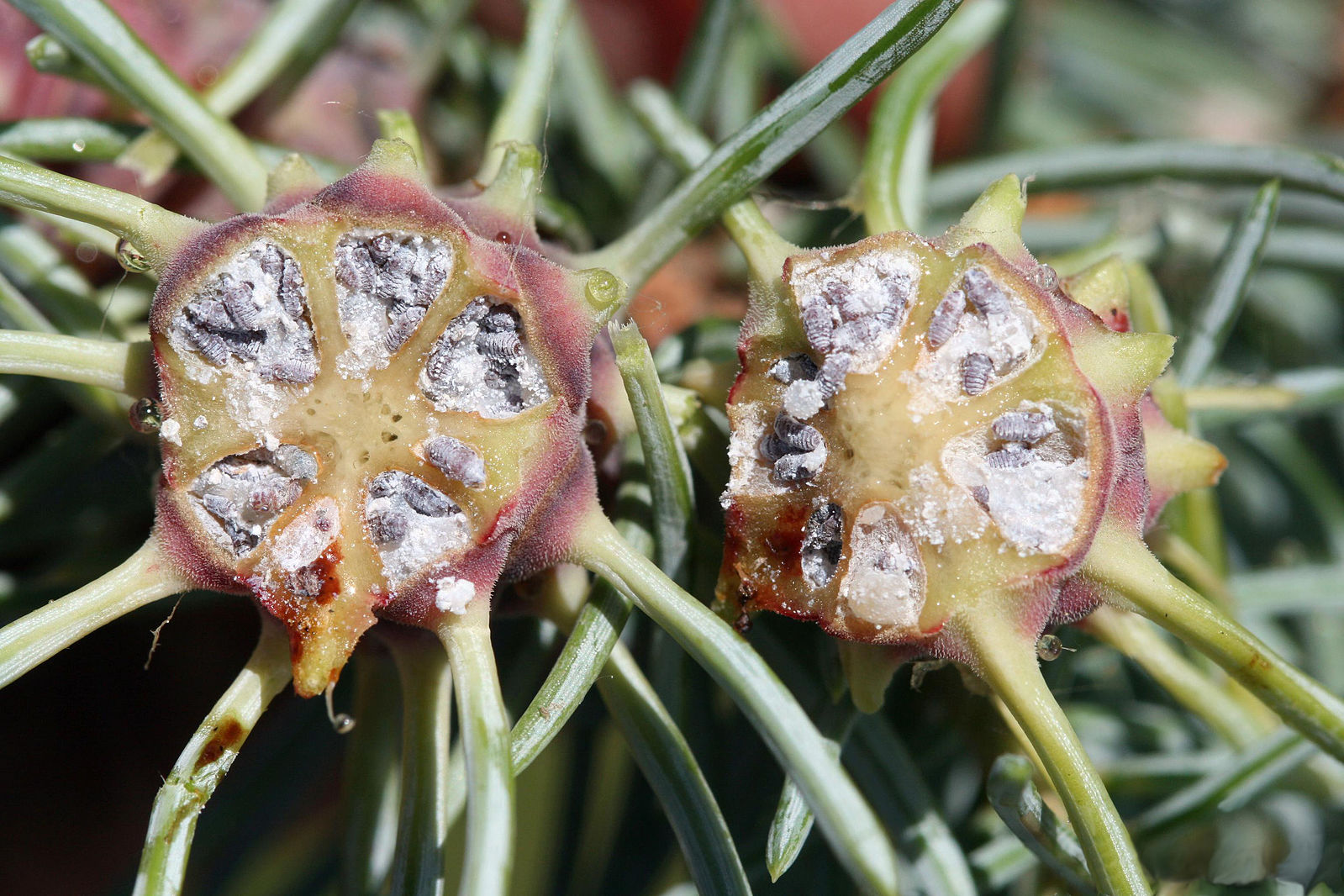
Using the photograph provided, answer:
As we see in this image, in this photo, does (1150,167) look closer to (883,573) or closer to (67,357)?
(883,573)

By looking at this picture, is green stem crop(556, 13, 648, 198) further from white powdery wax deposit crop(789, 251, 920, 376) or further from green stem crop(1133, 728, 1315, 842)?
green stem crop(1133, 728, 1315, 842)

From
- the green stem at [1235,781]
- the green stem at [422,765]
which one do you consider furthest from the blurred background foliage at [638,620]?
the green stem at [422,765]

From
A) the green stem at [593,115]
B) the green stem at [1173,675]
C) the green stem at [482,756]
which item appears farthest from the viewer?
the green stem at [593,115]

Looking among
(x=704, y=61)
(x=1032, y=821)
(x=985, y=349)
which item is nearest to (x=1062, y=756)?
(x=1032, y=821)

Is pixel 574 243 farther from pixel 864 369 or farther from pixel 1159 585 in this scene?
pixel 1159 585

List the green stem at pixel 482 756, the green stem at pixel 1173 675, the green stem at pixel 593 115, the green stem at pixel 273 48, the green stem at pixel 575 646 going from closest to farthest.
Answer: the green stem at pixel 482 756 → the green stem at pixel 575 646 → the green stem at pixel 1173 675 → the green stem at pixel 273 48 → the green stem at pixel 593 115

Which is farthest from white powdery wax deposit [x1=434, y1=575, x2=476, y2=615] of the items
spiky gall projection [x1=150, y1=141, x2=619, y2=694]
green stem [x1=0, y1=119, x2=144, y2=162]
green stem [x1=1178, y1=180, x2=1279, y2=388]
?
green stem [x1=1178, y1=180, x2=1279, y2=388]

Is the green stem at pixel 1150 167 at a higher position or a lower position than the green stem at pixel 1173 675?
higher

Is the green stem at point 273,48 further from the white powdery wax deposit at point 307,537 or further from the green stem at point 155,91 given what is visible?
the white powdery wax deposit at point 307,537
